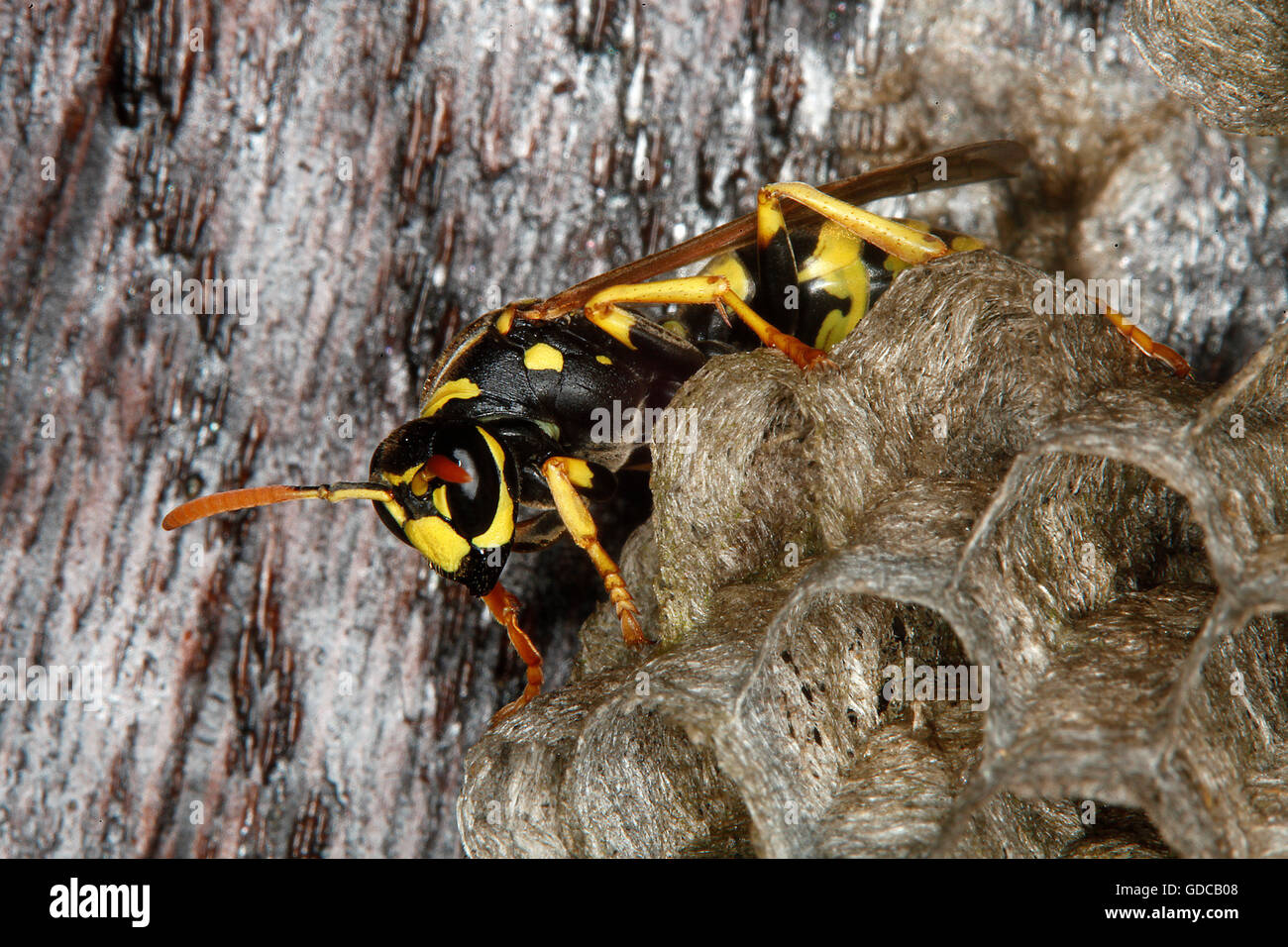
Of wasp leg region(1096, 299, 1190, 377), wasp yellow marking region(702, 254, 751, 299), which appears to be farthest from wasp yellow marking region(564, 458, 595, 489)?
Result: wasp leg region(1096, 299, 1190, 377)

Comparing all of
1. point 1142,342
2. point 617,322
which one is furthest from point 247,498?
point 1142,342

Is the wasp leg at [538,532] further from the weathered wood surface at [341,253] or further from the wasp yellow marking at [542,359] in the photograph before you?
the wasp yellow marking at [542,359]

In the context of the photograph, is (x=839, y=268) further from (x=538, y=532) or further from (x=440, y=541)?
(x=440, y=541)

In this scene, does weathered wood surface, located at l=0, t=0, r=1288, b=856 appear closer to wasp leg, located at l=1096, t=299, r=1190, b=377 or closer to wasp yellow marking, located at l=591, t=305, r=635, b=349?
wasp yellow marking, located at l=591, t=305, r=635, b=349
